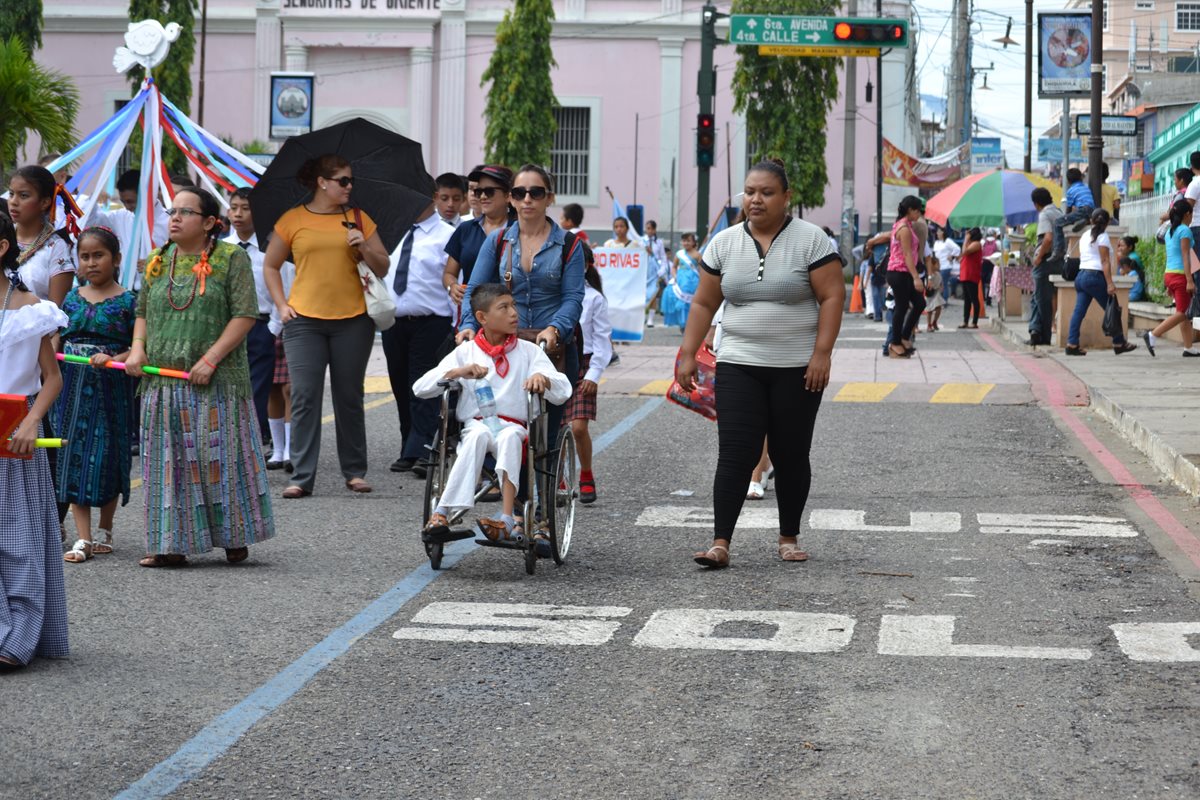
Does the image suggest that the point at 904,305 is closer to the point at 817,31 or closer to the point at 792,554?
the point at 817,31

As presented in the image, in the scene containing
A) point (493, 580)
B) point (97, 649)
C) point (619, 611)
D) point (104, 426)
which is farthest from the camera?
point (104, 426)

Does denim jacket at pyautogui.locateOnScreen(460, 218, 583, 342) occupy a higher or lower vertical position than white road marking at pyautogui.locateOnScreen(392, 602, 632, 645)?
higher

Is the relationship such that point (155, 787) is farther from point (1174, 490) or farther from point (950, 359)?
point (950, 359)

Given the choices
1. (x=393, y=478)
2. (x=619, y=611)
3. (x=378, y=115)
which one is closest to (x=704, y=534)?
(x=619, y=611)

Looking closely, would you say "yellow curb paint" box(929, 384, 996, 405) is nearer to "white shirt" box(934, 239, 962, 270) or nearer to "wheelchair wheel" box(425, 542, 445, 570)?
"wheelchair wheel" box(425, 542, 445, 570)

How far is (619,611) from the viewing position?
282 inches

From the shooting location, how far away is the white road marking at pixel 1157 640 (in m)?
6.38

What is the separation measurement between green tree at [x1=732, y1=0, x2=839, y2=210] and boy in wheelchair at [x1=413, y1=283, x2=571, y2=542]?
114ft

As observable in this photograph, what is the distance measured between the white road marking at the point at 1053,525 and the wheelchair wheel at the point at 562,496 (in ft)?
7.35

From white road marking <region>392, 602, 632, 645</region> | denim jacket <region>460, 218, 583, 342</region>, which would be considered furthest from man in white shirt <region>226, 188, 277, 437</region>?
white road marking <region>392, 602, 632, 645</region>

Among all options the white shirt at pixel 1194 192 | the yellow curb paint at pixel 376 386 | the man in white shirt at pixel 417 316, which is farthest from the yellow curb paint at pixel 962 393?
the man in white shirt at pixel 417 316

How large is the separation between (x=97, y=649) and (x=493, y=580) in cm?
196

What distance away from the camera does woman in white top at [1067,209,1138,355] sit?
20.4 meters

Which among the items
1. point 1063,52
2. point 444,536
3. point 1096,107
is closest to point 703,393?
point 444,536
